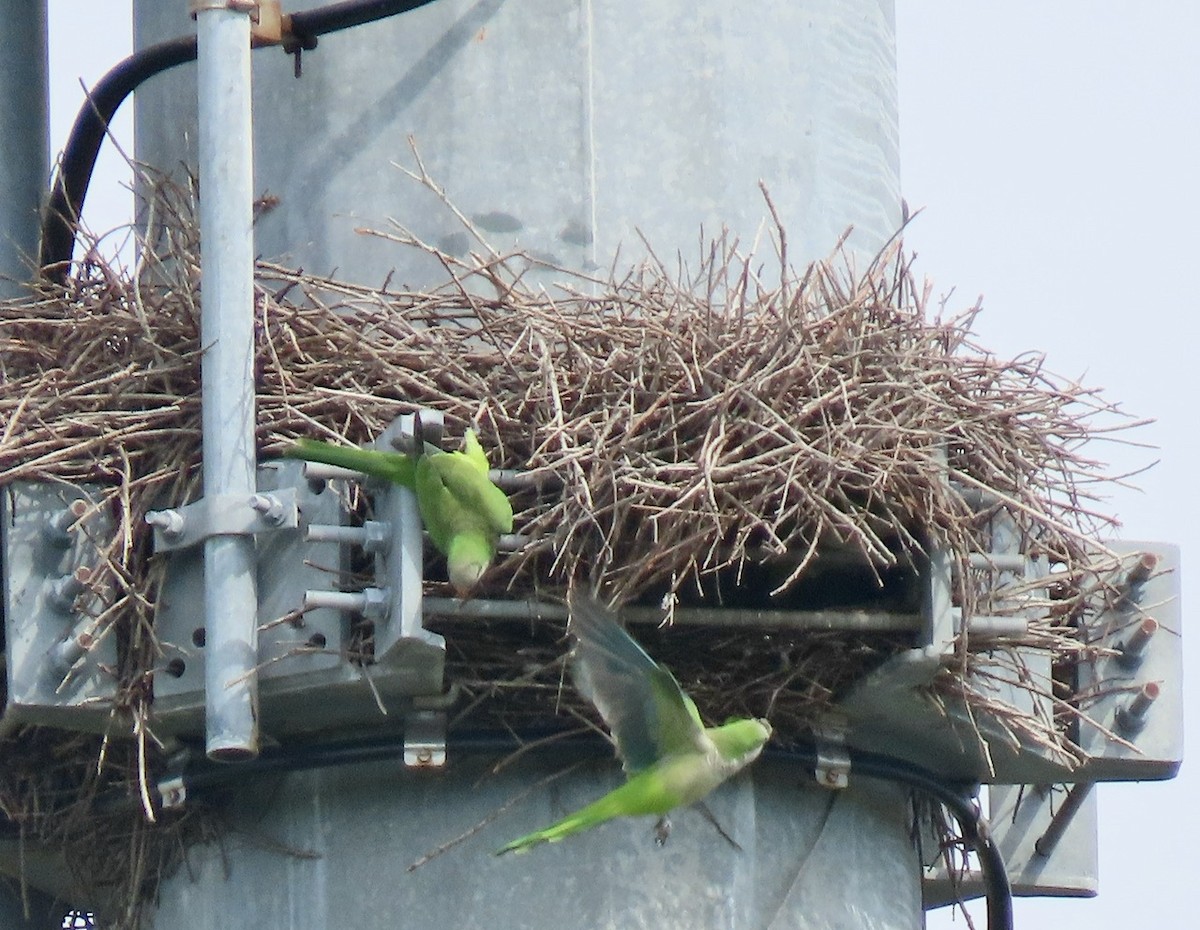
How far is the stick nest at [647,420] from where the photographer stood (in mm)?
5199

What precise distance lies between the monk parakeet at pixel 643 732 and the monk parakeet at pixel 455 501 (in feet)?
0.73

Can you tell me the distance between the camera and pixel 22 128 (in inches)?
255

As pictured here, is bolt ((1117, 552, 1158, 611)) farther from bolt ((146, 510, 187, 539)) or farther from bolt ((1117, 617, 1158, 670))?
bolt ((146, 510, 187, 539))

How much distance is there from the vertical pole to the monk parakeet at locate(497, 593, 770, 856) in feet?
6.60

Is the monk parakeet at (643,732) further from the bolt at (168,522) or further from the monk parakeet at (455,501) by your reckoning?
the bolt at (168,522)

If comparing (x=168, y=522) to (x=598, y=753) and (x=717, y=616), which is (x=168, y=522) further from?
(x=717, y=616)

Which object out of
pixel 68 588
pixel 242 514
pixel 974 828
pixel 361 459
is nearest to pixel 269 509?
pixel 242 514

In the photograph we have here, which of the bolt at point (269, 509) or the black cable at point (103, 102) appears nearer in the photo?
the bolt at point (269, 509)

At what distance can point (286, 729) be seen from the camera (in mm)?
5285

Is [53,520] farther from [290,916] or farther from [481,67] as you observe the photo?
[481,67]

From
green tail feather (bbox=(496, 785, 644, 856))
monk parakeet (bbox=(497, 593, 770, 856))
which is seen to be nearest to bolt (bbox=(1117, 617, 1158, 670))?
monk parakeet (bbox=(497, 593, 770, 856))

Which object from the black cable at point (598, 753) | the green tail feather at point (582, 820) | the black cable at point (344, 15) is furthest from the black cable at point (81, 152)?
the green tail feather at point (582, 820)

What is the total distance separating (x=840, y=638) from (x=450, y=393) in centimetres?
88

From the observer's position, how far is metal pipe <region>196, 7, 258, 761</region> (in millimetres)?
4988
